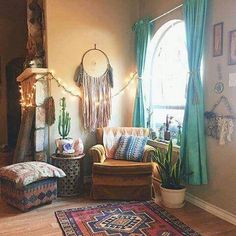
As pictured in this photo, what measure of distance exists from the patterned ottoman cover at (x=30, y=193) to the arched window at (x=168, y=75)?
1721 mm

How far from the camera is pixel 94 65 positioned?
14.0 ft

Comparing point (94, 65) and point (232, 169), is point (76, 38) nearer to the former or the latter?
point (94, 65)

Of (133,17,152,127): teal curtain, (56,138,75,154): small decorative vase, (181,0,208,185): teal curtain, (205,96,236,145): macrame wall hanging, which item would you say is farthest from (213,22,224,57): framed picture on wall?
(56,138,75,154): small decorative vase

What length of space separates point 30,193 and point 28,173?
0.22 metres

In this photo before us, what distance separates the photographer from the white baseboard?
9.39 feet

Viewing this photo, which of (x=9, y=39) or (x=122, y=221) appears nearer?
(x=122, y=221)

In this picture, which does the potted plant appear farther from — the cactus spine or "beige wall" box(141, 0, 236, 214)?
the cactus spine

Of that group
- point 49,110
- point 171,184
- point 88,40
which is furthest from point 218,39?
point 49,110

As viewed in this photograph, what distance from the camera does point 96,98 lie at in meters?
4.28

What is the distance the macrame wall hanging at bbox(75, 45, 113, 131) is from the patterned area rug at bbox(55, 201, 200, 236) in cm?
143

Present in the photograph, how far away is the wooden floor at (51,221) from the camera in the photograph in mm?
2649

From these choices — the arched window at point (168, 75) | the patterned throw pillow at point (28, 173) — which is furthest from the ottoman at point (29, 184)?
the arched window at point (168, 75)

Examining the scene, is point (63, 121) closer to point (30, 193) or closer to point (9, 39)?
point (30, 193)

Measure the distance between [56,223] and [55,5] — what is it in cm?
288
